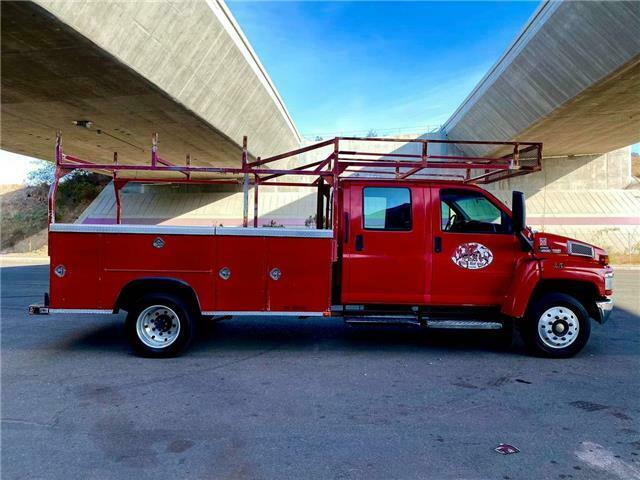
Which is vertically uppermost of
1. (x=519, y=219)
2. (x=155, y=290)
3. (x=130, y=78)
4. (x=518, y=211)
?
(x=130, y=78)

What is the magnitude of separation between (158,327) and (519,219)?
492 centimetres

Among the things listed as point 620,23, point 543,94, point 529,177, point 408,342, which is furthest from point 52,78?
point 529,177

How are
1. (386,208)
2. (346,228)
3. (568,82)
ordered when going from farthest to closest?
(568,82)
(386,208)
(346,228)

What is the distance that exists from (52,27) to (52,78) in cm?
378

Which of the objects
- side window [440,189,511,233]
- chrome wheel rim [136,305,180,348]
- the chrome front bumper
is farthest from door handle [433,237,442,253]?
chrome wheel rim [136,305,180,348]

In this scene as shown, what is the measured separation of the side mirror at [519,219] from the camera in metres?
5.57

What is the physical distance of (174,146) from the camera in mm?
23594

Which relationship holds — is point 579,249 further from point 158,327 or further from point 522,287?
point 158,327

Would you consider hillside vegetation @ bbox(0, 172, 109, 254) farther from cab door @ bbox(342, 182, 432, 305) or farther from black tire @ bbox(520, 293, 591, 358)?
black tire @ bbox(520, 293, 591, 358)

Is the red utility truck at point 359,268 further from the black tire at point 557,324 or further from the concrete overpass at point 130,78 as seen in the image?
the concrete overpass at point 130,78

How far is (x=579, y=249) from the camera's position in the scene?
19.0 feet

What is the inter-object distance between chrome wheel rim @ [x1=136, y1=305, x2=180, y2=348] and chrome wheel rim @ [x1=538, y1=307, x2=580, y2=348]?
15.8 ft

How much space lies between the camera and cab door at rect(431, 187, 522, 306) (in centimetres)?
584

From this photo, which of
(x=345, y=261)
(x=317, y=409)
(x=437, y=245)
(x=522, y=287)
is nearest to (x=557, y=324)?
(x=522, y=287)
